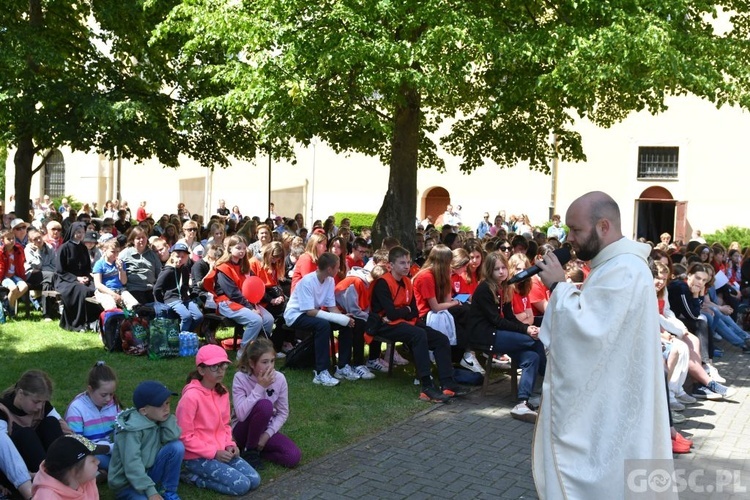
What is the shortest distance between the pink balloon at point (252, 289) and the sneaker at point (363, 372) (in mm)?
1513

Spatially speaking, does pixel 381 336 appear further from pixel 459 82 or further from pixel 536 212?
pixel 536 212

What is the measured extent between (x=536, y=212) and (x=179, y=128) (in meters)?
18.1

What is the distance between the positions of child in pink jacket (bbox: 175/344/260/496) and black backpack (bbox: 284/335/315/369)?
10.6ft

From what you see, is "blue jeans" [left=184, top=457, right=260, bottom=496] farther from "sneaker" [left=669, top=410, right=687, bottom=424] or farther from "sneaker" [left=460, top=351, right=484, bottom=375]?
"sneaker" [left=669, top=410, right=687, bottom=424]

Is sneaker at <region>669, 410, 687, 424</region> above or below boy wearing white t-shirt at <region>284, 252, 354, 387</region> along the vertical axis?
below

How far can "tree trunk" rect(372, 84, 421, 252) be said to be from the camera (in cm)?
1531

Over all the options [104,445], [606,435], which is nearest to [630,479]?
[606,435]

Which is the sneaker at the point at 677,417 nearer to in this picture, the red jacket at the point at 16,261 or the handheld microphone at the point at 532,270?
the handheld microphone at the point at 532,270

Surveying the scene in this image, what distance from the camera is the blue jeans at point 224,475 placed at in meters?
5.64

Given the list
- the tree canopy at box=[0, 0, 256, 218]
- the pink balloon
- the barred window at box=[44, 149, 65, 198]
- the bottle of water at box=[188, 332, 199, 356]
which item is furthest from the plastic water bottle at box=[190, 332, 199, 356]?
the barred window at box=[44, 149, 65, 198]

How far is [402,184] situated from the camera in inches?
615

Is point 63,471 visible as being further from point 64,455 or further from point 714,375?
point 714,375

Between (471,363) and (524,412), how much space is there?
1.83 meters

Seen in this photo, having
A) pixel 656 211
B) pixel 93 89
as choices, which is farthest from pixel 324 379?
pixel 656 211
